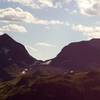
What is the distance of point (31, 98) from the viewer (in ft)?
652

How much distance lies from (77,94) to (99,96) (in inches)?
508

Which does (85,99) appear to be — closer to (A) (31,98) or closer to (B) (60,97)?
(B) (60,97)

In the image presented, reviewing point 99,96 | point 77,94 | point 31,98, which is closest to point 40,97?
point 31,98

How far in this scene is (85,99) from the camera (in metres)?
193

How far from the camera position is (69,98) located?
19562cm

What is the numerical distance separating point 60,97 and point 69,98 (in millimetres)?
5557

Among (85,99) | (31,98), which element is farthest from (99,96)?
(31,98)

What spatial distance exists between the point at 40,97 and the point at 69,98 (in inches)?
657

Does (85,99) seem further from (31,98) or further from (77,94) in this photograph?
(31,98)

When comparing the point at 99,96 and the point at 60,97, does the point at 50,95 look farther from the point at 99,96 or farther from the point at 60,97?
the point at 99,96

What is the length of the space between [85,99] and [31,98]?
31292 millimetres

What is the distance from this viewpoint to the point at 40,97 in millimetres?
197125

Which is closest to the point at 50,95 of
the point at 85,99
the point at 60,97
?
the point at 60,97

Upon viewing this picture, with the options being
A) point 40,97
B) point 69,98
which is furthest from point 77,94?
point 40,97
